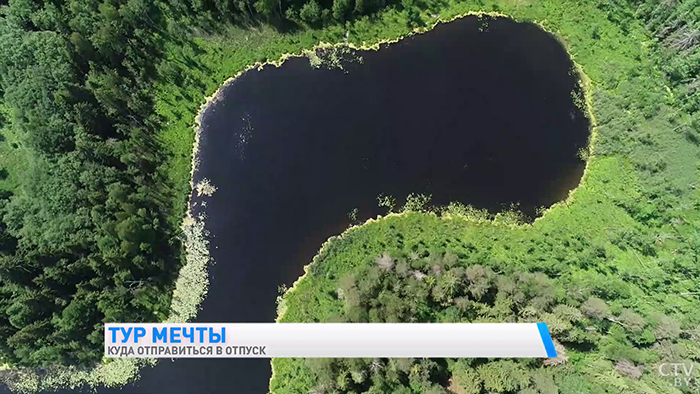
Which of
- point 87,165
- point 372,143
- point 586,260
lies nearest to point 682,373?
point 586,260

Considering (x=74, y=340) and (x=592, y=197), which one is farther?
(x=592, y=197)

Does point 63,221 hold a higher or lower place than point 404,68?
lower

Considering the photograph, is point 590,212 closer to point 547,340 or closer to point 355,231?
point 547,340

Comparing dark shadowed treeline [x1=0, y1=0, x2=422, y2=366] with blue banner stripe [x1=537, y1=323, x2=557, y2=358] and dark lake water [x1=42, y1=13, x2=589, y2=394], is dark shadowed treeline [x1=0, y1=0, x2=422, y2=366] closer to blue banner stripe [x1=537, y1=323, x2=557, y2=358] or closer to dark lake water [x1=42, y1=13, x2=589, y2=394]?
dark lake water [x1=42, y1=13, x2=589, y2=394]

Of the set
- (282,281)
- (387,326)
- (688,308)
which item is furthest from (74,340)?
(688,308)

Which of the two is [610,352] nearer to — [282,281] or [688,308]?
[688,308]

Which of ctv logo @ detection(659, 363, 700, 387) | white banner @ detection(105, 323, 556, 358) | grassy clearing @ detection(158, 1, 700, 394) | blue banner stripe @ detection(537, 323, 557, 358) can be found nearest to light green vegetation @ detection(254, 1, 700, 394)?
grassy clearing @ detection(158, 1, 700, 394)

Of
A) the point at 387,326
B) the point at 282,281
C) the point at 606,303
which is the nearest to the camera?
the point at 387,326
